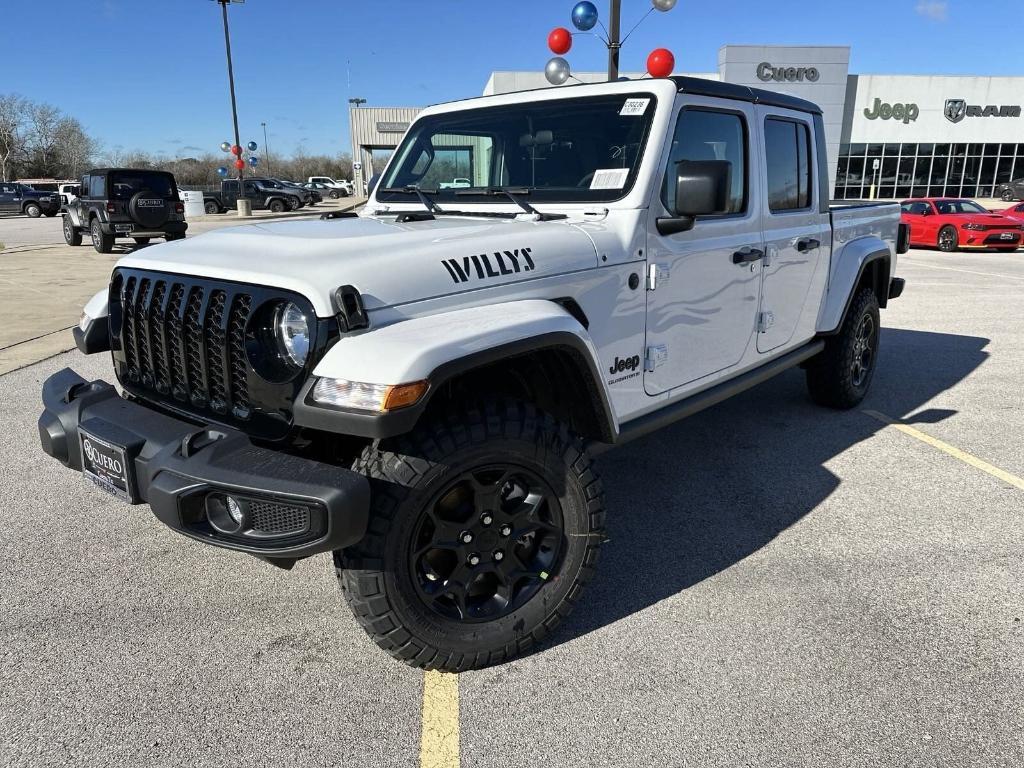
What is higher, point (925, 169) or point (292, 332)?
point (925, 169)

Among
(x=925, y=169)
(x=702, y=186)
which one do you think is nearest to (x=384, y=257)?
(x=702, y=186)

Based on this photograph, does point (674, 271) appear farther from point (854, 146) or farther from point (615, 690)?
point (854, 146)

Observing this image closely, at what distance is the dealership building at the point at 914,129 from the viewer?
113 feet

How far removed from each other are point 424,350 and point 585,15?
864cm

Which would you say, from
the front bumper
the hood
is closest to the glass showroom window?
the hood

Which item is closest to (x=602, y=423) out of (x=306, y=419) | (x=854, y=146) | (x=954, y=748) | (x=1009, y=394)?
(x=306, y=419)

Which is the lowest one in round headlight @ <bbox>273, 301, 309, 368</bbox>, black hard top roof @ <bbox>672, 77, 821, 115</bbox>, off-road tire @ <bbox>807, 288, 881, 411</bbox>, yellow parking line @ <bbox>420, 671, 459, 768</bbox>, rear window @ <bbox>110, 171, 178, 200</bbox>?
yellow parking line @ <bbox>420, 671, 459, 768</bbox>

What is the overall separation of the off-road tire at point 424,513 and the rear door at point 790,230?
1.85 meters

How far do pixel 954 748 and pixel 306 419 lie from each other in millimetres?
2042

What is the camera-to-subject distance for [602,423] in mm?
2695

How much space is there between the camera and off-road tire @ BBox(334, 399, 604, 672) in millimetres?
2135

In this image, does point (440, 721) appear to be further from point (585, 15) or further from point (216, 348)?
point (585, 15)

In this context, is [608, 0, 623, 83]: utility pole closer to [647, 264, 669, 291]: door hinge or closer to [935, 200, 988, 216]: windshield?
[647, 264, 669, 291]: door hinge

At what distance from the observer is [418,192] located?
3508 mm
